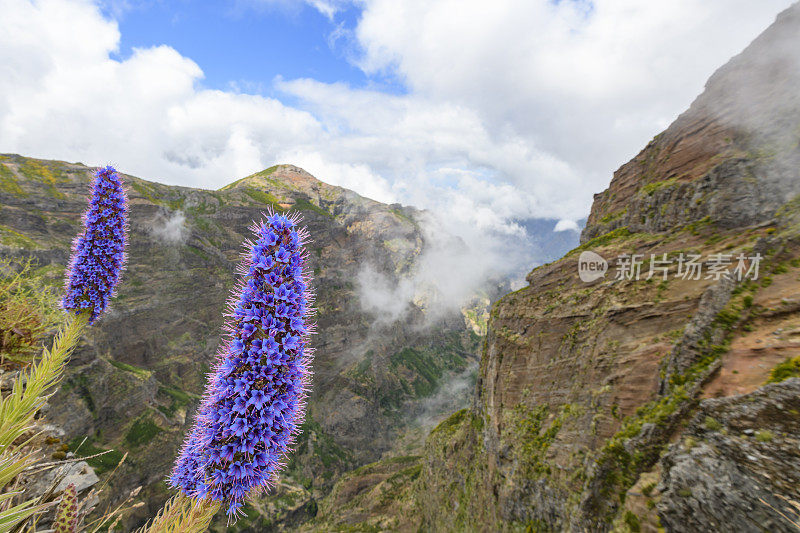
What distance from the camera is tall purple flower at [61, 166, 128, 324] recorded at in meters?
10.0

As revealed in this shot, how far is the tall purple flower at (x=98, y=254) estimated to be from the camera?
10039 mm

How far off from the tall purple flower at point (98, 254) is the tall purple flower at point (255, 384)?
6962 millimetres

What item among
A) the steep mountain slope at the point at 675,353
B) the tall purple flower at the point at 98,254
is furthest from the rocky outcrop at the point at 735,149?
the tall purple flower at the point at 98,254

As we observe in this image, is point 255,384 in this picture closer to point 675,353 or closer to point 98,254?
point 98,254

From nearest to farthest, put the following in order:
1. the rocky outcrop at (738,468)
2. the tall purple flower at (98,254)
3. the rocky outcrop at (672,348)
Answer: the tall purple flower at (98,254) < the rocky outcrop at (738,468) < the rocky outcrop at (672,348)

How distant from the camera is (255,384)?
6480 mm

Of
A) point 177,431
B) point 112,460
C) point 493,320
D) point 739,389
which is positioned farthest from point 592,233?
point 177,431

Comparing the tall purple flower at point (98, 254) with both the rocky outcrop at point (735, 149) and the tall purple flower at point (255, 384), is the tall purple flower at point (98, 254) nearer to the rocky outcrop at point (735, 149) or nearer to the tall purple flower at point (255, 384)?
the tall purple flower at point (255, 384)

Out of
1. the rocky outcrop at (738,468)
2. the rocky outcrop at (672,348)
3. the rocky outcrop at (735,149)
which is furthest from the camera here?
the rocky outcrop at (735,149)

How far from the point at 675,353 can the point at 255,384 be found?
42.6 metres

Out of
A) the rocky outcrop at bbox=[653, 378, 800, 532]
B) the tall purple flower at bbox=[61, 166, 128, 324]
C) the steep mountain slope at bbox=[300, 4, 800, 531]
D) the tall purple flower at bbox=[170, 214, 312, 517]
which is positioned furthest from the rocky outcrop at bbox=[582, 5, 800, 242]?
the tall purple flower at bbox=[61, 166, 128, 324]

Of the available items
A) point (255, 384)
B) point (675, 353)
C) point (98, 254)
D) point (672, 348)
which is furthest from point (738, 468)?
point (98, 254)

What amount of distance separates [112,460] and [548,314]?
162 m

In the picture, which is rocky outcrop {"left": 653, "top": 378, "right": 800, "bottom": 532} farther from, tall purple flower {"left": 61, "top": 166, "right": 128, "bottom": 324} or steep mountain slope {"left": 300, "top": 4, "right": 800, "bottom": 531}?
tall purple flower {"left": 61, "top": 166, "right": 128, "bottom": 324}
